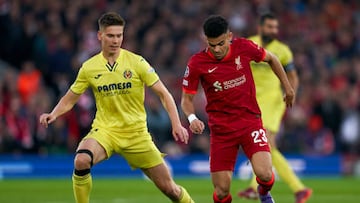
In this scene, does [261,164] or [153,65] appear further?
[153,65]

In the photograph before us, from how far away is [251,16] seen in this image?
2803 cm

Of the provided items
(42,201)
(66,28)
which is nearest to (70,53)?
(66,28)

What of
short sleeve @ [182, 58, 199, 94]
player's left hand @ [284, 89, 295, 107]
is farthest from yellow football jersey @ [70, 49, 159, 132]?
player's left hand @ [284, 89, 295, 107]

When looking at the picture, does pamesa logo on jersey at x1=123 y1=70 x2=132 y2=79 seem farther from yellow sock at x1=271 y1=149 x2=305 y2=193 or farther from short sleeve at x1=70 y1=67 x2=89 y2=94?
yellow sock at x1=271 y1=149 x2=305 y2=193

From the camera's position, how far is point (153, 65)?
83.0 ft

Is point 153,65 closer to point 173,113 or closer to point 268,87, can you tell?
point 268,87

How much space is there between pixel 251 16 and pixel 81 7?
5.14 m

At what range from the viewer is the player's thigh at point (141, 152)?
12.0 metres

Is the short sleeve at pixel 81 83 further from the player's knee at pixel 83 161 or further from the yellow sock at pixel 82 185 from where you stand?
the yellow sock at pixel 82 185

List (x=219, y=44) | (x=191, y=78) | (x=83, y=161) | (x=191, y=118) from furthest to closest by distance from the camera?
(x=191, y=78), (x=191, y=118), (x=219, y=44), (x=83, y=161)

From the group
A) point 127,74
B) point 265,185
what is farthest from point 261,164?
point 127,74

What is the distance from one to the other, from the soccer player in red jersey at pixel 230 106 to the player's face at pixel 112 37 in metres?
0.95

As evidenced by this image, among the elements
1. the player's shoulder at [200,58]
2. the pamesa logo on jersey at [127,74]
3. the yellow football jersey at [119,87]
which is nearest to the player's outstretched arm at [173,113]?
the yellow football jersey at [119,87]

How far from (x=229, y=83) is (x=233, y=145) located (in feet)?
2.56
